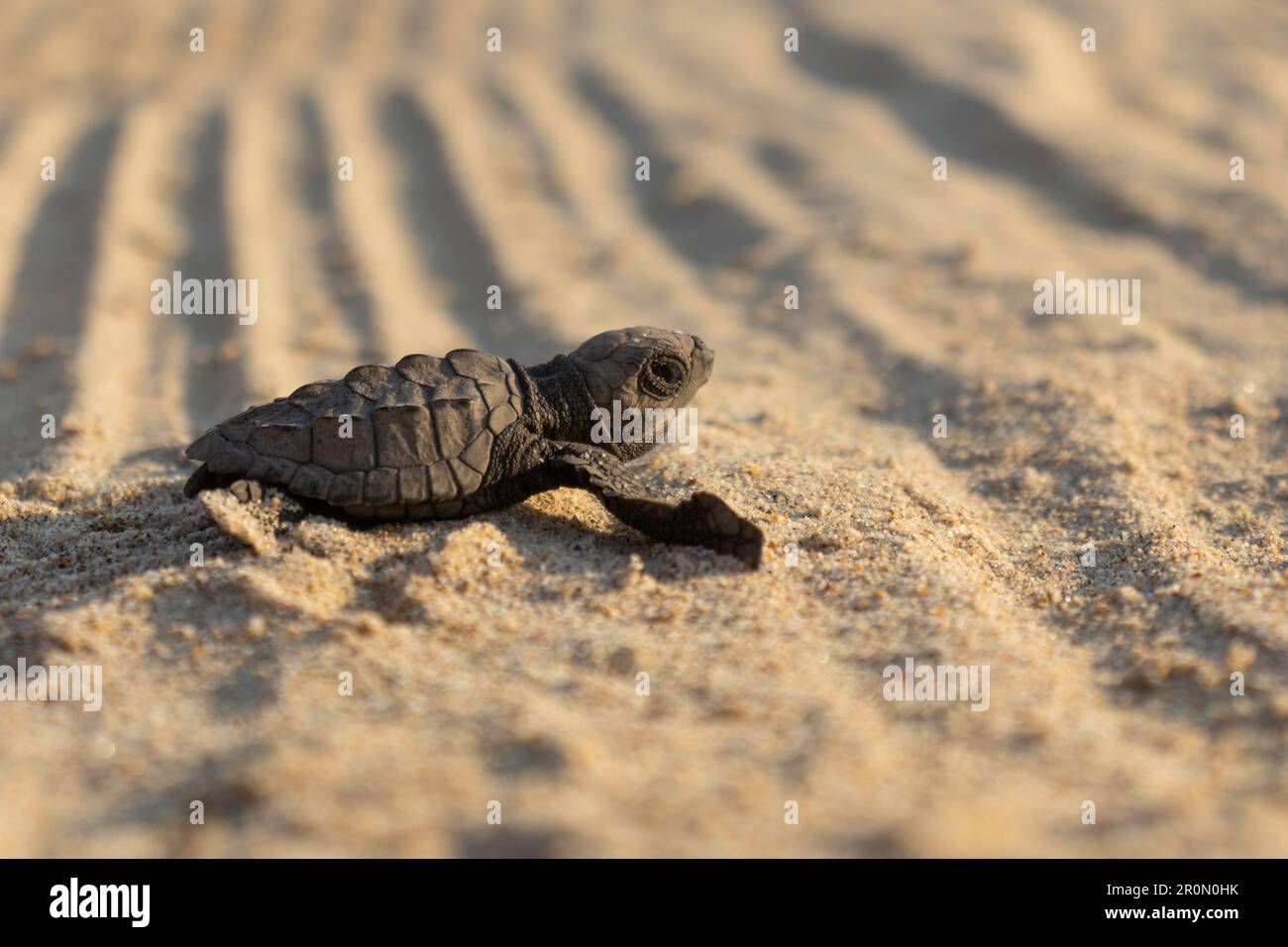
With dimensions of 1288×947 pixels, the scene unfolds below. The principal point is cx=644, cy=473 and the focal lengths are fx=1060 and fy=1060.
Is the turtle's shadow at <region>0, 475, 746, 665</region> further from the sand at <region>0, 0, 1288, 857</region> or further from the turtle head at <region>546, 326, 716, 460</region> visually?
the turtle head at <region>546, 326, 716, 460</region>

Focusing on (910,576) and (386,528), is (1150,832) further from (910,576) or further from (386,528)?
(386,528)

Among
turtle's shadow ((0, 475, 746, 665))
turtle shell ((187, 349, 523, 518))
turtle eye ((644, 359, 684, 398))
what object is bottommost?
turtle's shadow ((0, 475, 746, 665))

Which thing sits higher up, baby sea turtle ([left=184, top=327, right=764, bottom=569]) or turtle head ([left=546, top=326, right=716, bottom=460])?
turtle head ([left=546, top=326, right=716, bottom=460])

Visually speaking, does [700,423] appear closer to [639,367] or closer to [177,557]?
[639,367]

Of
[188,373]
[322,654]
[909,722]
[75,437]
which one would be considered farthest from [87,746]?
[188,373]

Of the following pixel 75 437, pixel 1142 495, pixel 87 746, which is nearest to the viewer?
pixel 87 746

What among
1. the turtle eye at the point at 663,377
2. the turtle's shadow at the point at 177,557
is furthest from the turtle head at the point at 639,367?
the turtle's shadow at the point at 177,557

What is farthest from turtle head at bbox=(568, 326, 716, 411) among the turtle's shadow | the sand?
the turtle's shadow
